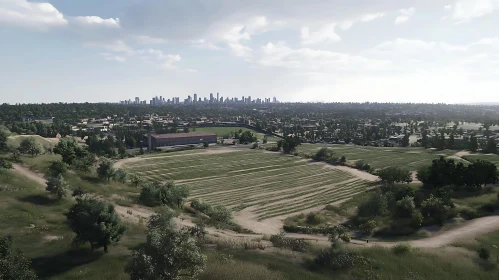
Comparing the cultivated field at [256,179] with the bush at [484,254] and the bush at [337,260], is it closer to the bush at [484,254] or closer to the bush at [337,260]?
the bush at [337,260]

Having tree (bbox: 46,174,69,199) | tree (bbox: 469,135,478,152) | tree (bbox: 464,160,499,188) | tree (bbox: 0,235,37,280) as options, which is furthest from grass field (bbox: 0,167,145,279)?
tree (bbox: 469,135,478,152)

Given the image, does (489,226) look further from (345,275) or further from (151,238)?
(151,238)

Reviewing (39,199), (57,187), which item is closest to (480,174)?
(57,187)

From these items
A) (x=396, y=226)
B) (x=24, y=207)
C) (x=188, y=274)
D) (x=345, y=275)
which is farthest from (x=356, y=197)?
(x=24, y=207)

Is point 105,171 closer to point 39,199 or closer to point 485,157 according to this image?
point 39,199

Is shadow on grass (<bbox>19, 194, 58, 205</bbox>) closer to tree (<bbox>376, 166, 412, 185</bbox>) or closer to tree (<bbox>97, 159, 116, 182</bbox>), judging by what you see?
tree (<bbox>97, 159, 116, 182</bbox>)

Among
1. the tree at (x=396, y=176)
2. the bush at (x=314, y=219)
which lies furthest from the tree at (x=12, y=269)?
the tree at (x=396, y=176)
